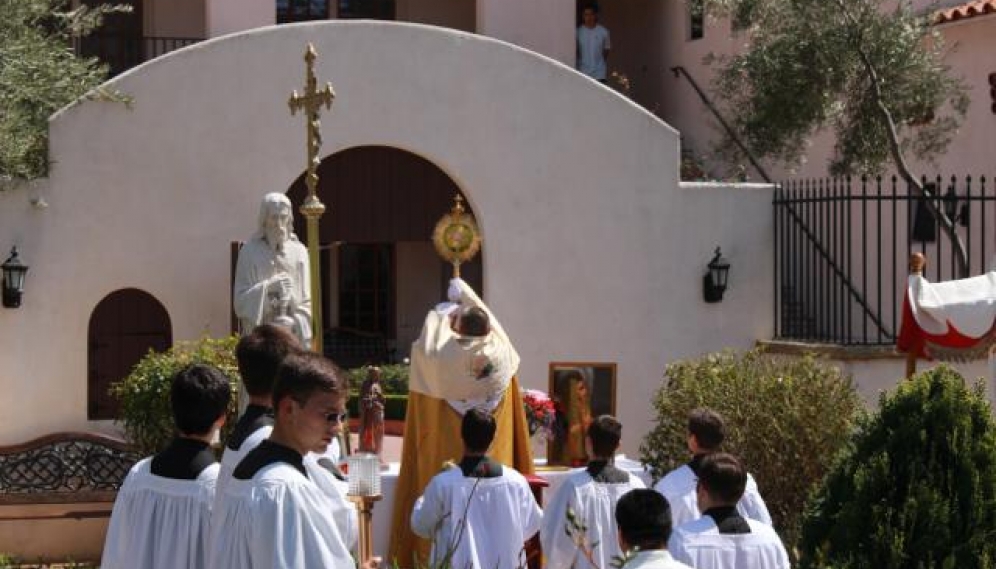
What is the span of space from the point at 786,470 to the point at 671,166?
240 inches

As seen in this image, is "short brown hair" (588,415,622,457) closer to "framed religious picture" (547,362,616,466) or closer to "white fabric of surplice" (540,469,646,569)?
"white fabric of surplice" (540,469,646,569)

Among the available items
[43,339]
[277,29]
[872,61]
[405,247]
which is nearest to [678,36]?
[405,247]

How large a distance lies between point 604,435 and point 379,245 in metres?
13.1

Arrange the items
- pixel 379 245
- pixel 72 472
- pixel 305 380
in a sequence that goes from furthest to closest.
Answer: pixel 379 245, pixel 72 472, pixel 305 380

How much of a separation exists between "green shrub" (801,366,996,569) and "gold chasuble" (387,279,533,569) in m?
4.58

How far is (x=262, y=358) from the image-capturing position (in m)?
6.21

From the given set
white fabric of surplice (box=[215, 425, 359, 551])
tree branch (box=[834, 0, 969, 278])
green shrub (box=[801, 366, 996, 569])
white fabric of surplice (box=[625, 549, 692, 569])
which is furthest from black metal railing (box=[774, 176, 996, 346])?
white fabric of surplice (box=[215, 425, 359, 551])

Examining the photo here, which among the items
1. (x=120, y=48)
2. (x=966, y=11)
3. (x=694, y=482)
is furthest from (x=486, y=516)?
(x=120, y=48)

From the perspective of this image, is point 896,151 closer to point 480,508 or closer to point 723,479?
point 480,508

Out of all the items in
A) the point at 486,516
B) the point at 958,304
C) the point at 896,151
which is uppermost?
Answer: the point at 896,151

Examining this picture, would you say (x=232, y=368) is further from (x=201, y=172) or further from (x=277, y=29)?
(x=277, y=29)

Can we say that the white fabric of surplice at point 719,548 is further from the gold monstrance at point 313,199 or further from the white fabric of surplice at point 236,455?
the gold monstrance at point 313,199

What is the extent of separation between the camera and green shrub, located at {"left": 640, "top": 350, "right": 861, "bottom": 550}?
11.8 metres

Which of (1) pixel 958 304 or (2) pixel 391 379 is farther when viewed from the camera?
(2) pixel 391 379
